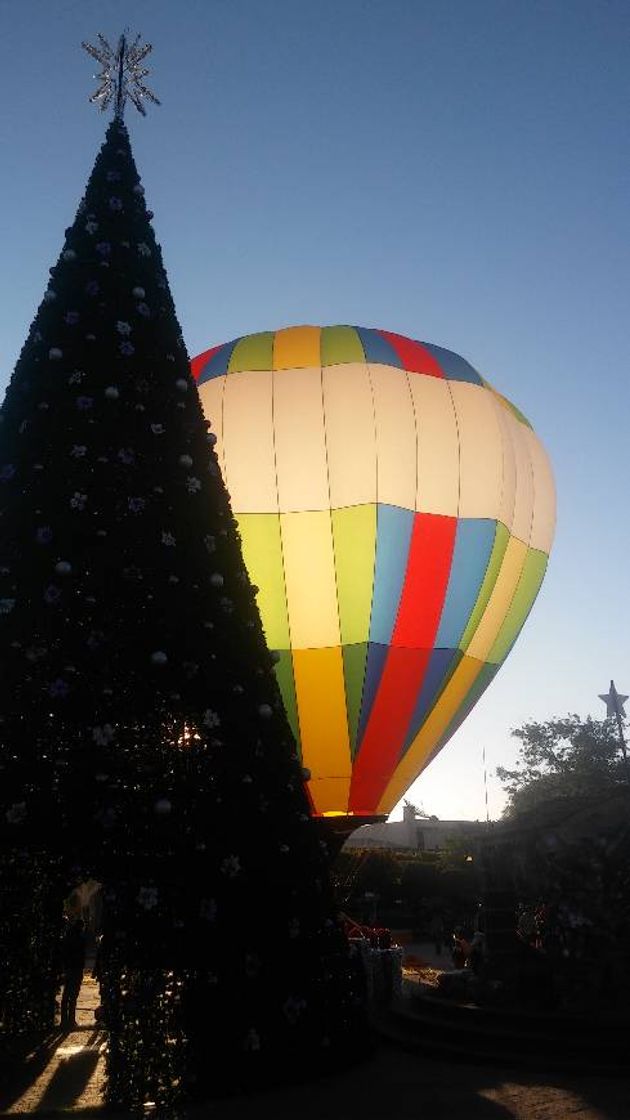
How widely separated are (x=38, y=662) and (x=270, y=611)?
645 centimetres

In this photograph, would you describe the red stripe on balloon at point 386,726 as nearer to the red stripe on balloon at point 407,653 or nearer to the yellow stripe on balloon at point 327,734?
the red stripe on balloon at point 407,653

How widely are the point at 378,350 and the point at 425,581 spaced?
3.86 m

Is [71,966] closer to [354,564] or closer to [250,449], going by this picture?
[354,564]

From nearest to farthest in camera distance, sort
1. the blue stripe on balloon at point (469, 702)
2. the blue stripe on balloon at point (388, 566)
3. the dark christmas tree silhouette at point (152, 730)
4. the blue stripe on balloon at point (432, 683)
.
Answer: the dark christmas tree silhouette at point (152, 730) < the blue stripe on balloon at point (388, 566) < the blue stripe on balloon at point (432, 683) < the blue stripe on balloon at point (469, 702)


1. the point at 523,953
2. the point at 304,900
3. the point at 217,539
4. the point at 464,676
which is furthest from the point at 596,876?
the point at 217,539

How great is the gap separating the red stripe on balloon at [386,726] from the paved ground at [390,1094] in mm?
4669

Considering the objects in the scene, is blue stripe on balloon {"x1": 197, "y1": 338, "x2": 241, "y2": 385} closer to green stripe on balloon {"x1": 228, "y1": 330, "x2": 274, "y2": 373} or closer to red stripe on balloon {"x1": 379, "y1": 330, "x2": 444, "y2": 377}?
green stripe on balloon {"x1": 228, "y1": 330, "x2": 274, "y2": 373}

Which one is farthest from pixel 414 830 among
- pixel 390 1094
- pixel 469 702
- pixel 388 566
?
pixel 390 1094


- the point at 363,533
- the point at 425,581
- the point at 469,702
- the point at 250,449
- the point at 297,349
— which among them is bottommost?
the point at 469,702

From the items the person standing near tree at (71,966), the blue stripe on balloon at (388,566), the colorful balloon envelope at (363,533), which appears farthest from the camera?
the blue stripe on balloon at (388,566)

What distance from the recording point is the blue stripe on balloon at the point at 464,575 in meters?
12.5

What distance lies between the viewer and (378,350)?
12.9 meters

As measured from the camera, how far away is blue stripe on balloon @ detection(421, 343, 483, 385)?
13.3 metres

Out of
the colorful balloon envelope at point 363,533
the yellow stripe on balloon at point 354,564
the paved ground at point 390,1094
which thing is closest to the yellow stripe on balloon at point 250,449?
the colorful balloon envelope at point 363,533
